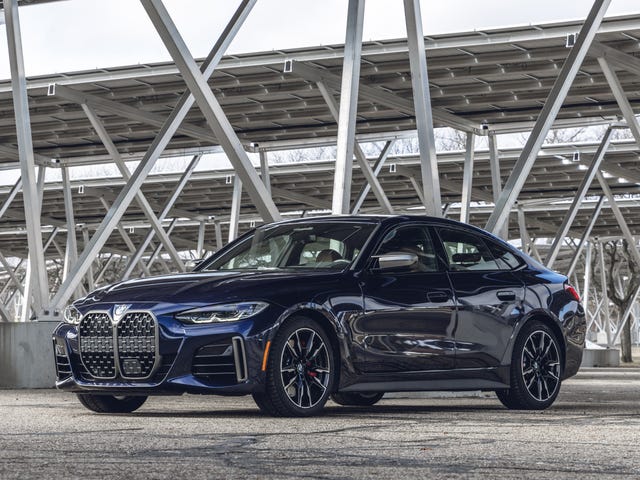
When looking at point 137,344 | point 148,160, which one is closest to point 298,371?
point 137,344

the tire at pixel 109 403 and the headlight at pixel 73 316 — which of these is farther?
the tire at pixel 109 403

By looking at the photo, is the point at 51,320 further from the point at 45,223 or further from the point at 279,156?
the point at 279,156

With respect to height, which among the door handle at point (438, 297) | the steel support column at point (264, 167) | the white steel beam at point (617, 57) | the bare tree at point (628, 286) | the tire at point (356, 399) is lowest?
the tire at point (356, 399)

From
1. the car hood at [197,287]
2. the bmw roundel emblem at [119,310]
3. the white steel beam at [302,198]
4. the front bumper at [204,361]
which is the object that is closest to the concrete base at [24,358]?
the car hood at [197,287]

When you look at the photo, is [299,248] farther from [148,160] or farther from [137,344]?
[148,160]

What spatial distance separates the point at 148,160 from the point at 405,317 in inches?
331

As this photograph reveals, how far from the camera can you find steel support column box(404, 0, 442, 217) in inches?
563

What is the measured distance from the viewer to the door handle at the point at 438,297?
974 centimetres

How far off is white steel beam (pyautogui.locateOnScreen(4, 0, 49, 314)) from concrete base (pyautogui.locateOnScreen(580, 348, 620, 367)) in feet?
79.4

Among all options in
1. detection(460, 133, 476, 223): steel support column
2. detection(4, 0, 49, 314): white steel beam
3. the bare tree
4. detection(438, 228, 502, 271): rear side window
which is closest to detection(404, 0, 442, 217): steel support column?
detection(438, 228, 502, 271): rear side window

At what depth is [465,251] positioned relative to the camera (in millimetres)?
10523

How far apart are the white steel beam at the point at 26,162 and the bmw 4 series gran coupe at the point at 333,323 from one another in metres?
5.14

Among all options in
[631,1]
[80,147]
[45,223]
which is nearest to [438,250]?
[80,147]

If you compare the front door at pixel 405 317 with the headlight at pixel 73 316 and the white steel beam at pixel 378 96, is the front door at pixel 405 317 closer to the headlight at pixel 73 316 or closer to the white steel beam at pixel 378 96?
the headlight at pixel 73 316
